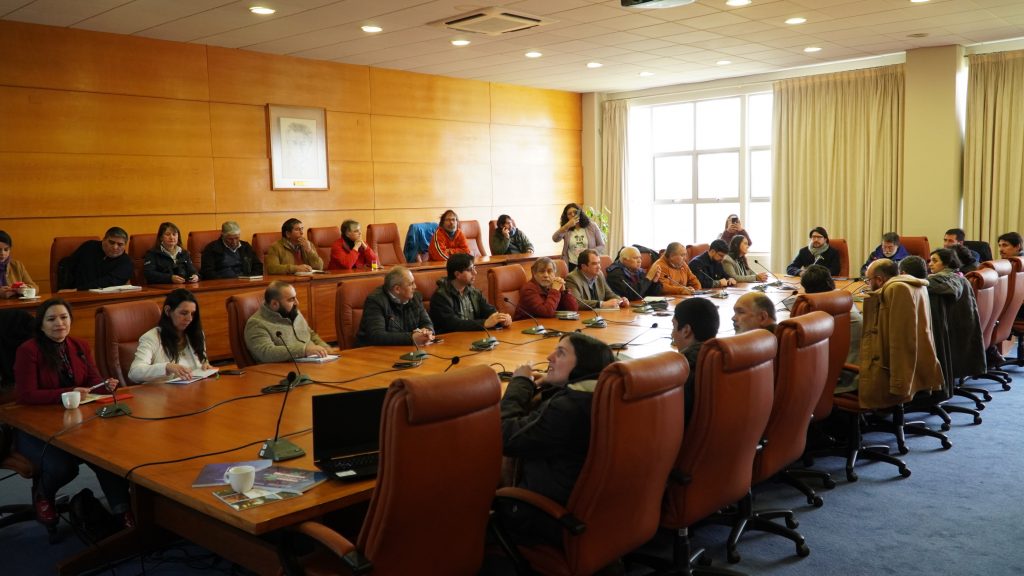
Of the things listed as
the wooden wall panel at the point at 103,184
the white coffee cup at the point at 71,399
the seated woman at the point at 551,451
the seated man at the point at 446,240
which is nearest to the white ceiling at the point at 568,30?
the wooden wall panel at the point at 103,184

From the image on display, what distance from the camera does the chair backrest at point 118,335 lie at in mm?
4242

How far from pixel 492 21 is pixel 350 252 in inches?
106

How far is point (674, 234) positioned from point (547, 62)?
13.4 ft

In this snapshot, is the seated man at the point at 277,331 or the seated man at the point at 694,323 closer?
the seated man at the point at 694,323

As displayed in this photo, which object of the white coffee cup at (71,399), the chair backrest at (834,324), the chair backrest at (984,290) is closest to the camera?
the white coffee cup at (71,399)

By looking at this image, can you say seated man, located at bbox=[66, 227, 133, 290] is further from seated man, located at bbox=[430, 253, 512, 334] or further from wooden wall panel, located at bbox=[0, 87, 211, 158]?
seated man, located at bbox=[430, 253, 512, 334]

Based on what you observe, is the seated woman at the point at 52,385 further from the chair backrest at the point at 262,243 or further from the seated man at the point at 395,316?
the chair backrest at the point at 262,243

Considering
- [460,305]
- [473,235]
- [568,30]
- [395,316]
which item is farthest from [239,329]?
[473,235]

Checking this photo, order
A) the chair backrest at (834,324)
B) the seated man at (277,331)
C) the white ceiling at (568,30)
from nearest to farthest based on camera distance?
1. the chair backrest at (834,324)
2. the seated man at (277,331)
3. the white ceiling at (568,30)

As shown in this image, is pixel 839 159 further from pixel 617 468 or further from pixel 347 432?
pixel 347 432

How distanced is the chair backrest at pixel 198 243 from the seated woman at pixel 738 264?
4.99 metres

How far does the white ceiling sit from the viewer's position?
6844mm

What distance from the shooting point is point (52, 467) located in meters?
3.59

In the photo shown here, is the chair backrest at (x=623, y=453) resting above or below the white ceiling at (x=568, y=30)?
below
